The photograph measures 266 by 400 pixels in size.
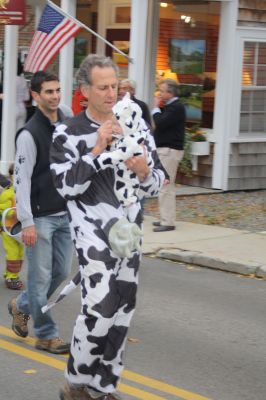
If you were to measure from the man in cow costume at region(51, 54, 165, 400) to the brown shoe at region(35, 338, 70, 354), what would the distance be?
3.82 feet

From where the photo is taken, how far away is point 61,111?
256 inches

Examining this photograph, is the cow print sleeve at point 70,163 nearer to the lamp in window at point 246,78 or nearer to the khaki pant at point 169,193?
the khaki pant at point 169,193

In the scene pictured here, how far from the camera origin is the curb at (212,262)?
9.61 m

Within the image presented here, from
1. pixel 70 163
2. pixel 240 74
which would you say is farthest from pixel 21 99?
pixel 70 163

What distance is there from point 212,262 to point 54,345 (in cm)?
383

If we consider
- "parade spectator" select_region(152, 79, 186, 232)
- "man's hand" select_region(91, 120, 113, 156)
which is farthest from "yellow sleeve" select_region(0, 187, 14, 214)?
"man's hand" select_region(91, 120, 113, 156)

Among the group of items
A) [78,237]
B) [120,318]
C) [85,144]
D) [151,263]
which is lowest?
[151,263]

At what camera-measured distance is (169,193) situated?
1170 cm

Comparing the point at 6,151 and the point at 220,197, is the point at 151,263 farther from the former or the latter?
the point at 6,151

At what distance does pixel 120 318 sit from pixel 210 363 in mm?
1416

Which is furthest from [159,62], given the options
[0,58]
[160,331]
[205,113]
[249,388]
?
[249,388]

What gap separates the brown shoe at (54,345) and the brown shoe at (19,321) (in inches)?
10.7

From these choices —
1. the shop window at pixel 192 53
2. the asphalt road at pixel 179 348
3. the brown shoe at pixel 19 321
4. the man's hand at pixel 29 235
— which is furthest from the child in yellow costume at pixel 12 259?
the shop window at pixel 192 53

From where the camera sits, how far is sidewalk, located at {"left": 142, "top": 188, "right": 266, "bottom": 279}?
9844 millimetres
